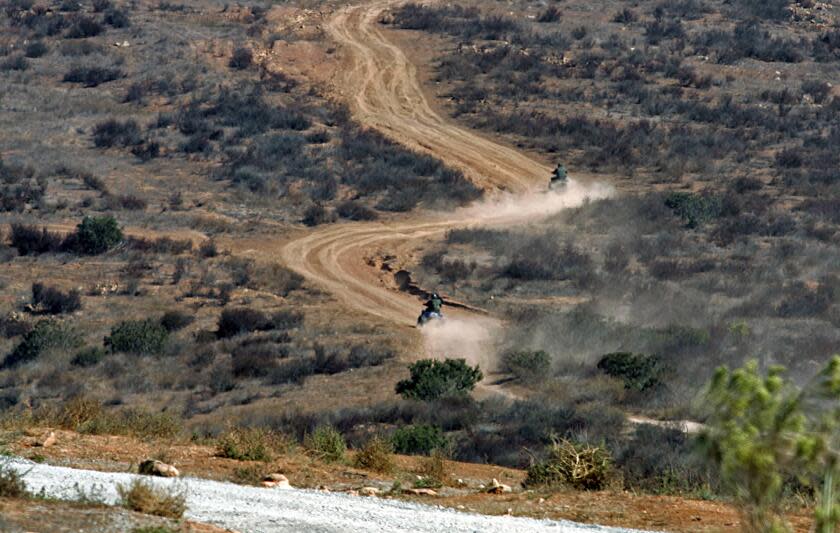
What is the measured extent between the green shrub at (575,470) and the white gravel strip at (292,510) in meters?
2.25

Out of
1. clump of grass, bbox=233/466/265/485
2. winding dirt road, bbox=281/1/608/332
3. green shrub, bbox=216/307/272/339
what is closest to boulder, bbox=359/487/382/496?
clump of grass, bbox=233/466/265/485

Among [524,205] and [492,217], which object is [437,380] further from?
[524,205]

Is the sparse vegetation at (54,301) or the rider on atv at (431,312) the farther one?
the sparse vegetation at (54,301)

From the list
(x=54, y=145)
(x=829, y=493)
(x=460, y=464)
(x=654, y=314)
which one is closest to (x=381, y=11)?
(x=54, y=145)

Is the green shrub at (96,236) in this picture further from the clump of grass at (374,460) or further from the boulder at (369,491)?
the boulder at (369,491)

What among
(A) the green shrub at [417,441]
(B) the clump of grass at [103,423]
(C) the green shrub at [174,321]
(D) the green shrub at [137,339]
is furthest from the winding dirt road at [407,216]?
(B) the clump of grass at [103,423]

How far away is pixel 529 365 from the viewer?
27391mm

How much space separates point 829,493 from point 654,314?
27.8 m

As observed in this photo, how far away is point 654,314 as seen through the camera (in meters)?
32.7

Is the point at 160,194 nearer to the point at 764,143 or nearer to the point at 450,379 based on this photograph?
the point at 450,379

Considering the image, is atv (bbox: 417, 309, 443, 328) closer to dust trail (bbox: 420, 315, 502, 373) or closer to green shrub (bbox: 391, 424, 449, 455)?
dust trail (bbox: 420, 315, 502, 373)

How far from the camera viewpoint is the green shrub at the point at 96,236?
123ft

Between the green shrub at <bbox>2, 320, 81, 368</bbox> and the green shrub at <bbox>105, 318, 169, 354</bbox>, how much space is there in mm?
993

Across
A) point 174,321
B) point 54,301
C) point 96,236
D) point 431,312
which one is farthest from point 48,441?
point 96,236
